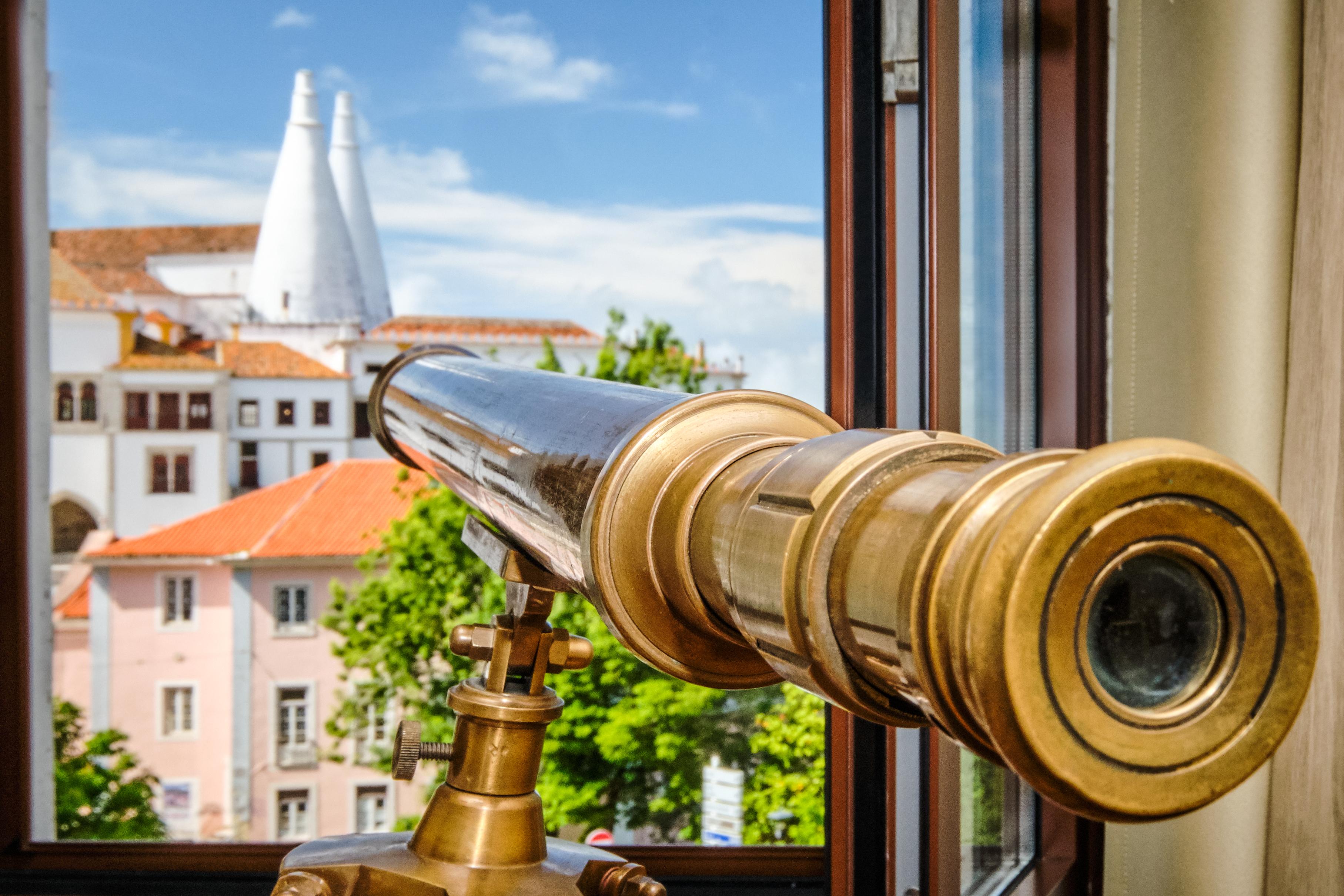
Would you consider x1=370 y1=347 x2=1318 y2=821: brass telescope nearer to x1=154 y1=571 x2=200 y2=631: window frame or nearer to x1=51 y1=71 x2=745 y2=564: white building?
x1=51 y1=71 x2=745 y2=564: white building

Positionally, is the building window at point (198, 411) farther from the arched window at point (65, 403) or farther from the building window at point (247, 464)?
the arched window at point (65, 403)

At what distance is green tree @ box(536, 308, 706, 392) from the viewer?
4.10 m

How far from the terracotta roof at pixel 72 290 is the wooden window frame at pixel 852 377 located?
324cm

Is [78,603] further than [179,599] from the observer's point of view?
No

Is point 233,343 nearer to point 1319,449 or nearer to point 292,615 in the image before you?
point 292,615

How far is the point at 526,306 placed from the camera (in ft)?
13.6

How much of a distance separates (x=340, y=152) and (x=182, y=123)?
62 centimetres

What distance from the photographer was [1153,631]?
0.56 ft

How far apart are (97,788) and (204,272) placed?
2363mm

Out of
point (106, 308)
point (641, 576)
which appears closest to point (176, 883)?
point (641, 576)

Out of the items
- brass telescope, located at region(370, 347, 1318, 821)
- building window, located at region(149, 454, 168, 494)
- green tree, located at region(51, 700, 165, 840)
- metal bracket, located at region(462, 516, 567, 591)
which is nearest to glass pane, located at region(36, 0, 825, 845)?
building window, located at region(149, 454, 168, 494)

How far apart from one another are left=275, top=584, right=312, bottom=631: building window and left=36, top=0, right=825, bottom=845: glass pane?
0.04 ft

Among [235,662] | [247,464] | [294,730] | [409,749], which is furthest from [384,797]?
[409,749]

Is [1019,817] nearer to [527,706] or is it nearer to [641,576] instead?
[527,706]
